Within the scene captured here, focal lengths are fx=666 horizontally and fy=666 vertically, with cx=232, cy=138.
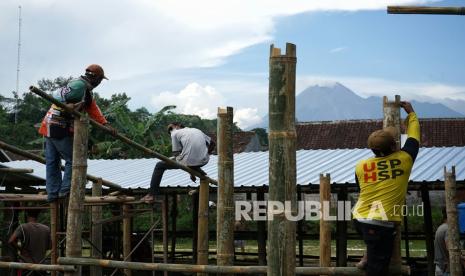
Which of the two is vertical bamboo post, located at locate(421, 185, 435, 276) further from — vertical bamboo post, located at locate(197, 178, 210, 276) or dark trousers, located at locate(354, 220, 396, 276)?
dark trousers, located at locate(354, 220, 396, 276)

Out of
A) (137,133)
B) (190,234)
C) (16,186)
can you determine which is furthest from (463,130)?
(16,186)

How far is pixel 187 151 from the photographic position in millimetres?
8055

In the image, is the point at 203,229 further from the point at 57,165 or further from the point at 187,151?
the point at 57,165

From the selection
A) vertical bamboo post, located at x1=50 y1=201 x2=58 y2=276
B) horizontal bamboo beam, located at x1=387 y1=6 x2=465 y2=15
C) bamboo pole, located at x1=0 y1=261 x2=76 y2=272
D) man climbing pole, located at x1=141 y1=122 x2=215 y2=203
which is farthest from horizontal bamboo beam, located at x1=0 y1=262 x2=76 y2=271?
horizontal bamboo beam, located at x1=387 y1=6 x2=465 y2=15

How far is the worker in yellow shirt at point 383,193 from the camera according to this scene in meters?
4.71

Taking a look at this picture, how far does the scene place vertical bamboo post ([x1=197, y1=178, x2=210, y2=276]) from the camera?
678 cm

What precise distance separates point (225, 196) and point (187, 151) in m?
2.16

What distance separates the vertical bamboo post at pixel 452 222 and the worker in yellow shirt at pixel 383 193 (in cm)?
300

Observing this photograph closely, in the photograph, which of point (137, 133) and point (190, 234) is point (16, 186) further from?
point (137, 133)

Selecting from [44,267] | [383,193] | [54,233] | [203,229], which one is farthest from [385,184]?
[54,233]

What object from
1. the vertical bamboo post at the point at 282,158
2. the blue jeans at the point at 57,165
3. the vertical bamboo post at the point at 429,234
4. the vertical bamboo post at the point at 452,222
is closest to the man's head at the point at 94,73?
the blue jeans at the point at 57,165

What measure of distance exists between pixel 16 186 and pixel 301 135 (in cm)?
2387

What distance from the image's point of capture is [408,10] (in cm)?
546

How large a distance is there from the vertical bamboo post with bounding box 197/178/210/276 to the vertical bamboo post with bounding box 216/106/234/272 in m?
0.81
